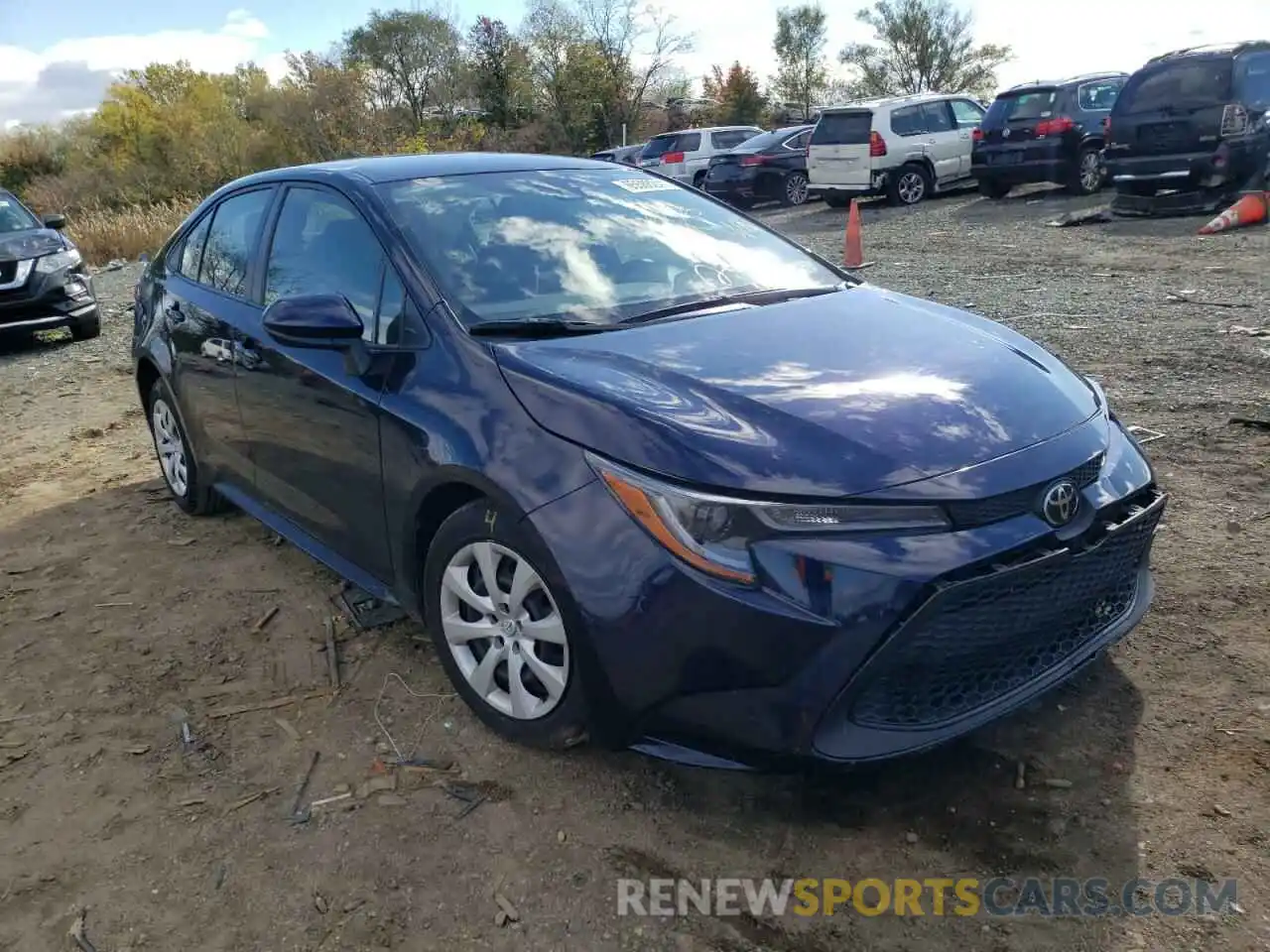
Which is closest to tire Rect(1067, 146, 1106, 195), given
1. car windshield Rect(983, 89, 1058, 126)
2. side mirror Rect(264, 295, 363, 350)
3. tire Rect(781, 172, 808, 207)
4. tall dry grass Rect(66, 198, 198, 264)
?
car windshield Rect(983, 89, 1058, 126)

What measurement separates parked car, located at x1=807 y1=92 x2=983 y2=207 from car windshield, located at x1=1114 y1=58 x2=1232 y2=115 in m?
4.62

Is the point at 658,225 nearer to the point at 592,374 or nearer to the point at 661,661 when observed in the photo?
the point at 592,374

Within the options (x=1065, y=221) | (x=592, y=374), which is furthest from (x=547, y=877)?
(x=1065, y=221)

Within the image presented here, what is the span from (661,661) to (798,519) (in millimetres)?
462

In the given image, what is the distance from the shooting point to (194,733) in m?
3.19

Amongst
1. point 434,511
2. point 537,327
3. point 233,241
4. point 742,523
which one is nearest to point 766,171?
point 233,241

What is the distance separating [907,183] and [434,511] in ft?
52.4

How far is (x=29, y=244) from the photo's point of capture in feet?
32.2

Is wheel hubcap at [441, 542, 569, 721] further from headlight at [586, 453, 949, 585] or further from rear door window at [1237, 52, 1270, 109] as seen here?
rear door window at [1237, 52, 1270, 109]

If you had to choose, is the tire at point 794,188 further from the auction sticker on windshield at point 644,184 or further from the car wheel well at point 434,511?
the car wheel well at point 434,511

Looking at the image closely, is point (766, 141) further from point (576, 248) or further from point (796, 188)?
point (576, 248)

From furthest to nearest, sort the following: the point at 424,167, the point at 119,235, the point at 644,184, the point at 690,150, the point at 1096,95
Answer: the point at 690,150 < the point at 119,235 < the point at 1096,95 < the point at 644,184 < the point at 424,167

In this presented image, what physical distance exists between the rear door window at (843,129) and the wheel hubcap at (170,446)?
14216 millimetres

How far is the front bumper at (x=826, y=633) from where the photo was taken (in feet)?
7.31
